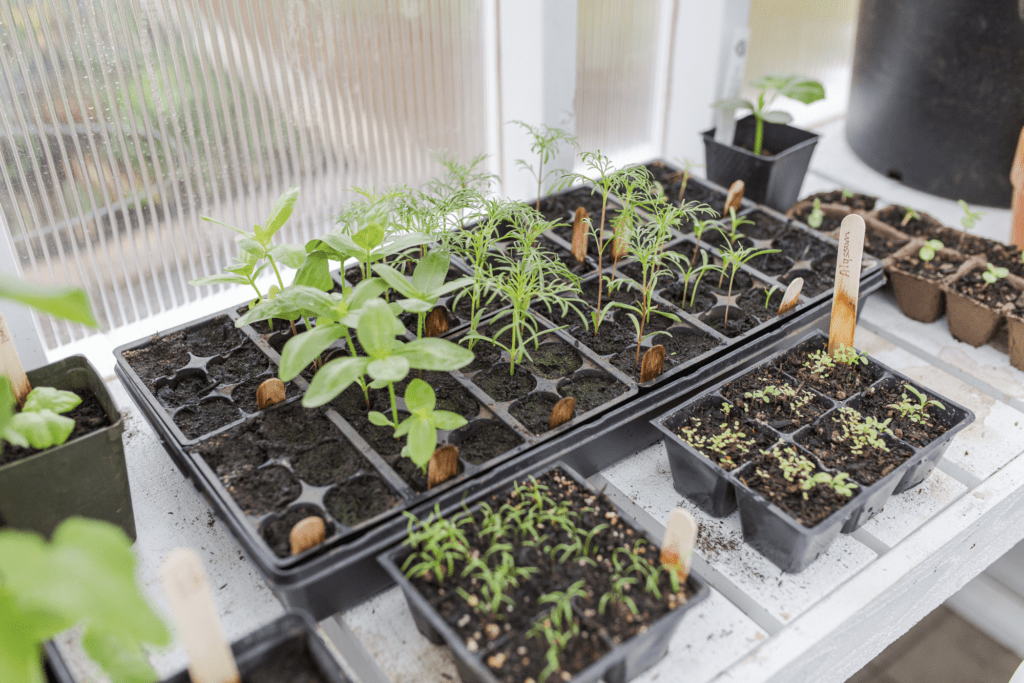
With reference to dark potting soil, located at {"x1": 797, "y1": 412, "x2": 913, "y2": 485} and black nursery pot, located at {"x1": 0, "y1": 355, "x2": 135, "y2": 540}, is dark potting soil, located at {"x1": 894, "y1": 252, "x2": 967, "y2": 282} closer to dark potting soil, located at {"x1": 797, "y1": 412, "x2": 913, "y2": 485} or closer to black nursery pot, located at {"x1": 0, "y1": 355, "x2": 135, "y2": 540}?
dark potting soil, located at {"x1": 797, "y1": 412, "x2": 913, "y2": 485}

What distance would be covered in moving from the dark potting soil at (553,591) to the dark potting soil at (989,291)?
1.20m

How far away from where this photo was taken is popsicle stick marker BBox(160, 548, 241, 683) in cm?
94

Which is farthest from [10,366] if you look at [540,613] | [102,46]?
[540,613]

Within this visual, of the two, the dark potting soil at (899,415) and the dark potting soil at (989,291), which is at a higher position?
the dark potting soil at (989,291)

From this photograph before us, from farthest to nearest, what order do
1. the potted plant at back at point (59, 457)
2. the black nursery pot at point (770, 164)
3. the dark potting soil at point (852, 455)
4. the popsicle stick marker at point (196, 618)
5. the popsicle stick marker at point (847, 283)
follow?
the black nursery pot at point (770, 164) < the popsicle stick marker at point (847, 283) < the dark potting soil at point (852, 455) < the potted plant at back at point (59, 457) < the popsicle stick marker at point (196, 618)

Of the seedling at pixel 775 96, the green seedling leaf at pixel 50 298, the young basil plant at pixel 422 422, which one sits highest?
the green seedling leaf at pixel 50 298

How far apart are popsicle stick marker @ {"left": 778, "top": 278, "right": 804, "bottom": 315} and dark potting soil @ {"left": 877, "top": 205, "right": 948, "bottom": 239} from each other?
0.63 metres

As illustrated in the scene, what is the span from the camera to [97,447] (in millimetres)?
1289

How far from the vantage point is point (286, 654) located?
115 cm

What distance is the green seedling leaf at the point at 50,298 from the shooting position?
753mm

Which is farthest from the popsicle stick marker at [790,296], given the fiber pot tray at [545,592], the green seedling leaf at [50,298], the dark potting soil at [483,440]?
the green seedling leaf at [50,298]

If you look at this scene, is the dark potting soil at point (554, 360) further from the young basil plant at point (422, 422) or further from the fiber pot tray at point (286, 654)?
the fiber pot tray at point (286, 654)

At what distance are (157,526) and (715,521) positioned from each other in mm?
1092

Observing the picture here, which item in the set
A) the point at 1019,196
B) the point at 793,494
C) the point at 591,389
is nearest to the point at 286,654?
the point at 591,389
